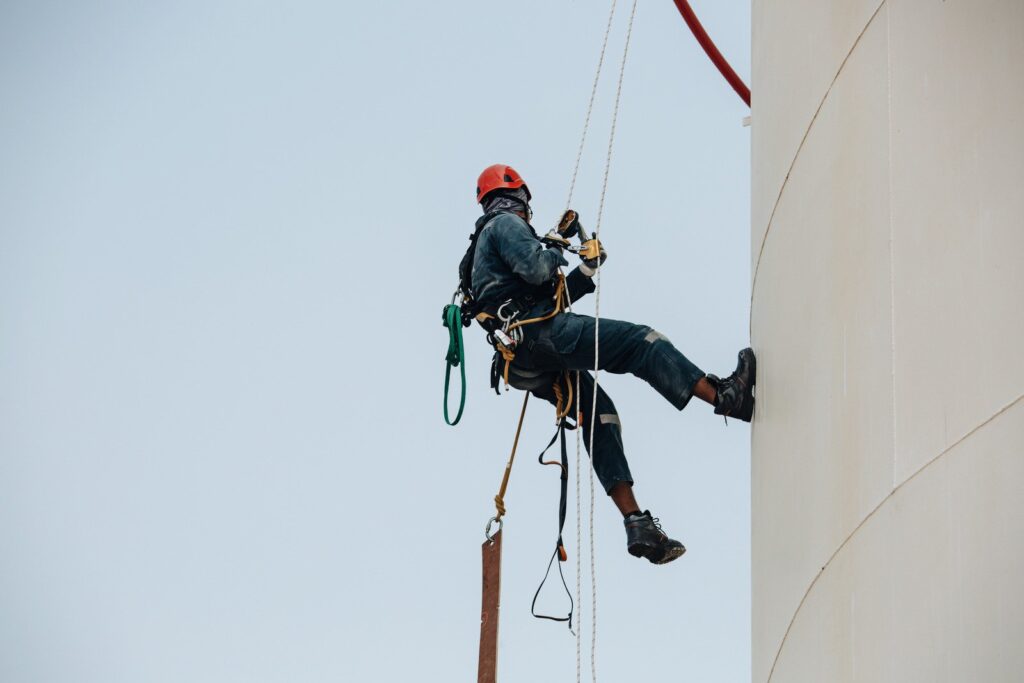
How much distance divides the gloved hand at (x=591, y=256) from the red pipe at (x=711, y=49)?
294cm

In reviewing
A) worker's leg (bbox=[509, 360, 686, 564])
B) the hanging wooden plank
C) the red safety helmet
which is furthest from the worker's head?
the hanging wooden plank

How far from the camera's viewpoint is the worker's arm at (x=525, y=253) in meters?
8.86

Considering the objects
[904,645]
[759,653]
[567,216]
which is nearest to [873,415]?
[904,645]

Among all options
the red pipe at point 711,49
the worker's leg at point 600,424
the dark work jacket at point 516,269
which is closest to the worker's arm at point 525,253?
the dark work jacket at point 516,269

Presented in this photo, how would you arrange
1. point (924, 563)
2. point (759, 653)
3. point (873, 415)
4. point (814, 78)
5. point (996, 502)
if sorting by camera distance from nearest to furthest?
1. point (996, 502)
2. point (924, 563)
3. point (873, 415)
4. point (814, 78)
5. point (759, 653)

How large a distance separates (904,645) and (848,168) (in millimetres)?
1967

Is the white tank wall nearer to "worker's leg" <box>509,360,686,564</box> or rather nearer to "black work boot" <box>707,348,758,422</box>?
"black work boot" <box>707,348,758,422</box>

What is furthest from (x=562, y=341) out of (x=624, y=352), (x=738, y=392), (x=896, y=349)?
(x=896, y=349)

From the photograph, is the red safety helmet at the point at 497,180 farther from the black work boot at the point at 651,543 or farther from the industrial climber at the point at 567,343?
the black work boot at the point at 651,543

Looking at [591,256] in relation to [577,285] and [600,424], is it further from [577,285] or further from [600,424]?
[600,424]

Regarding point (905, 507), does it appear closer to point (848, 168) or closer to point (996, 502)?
point (996, 502)

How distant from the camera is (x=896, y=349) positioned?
5.95 meters

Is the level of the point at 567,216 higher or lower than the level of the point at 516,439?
higher

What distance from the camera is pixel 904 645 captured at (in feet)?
19.0
